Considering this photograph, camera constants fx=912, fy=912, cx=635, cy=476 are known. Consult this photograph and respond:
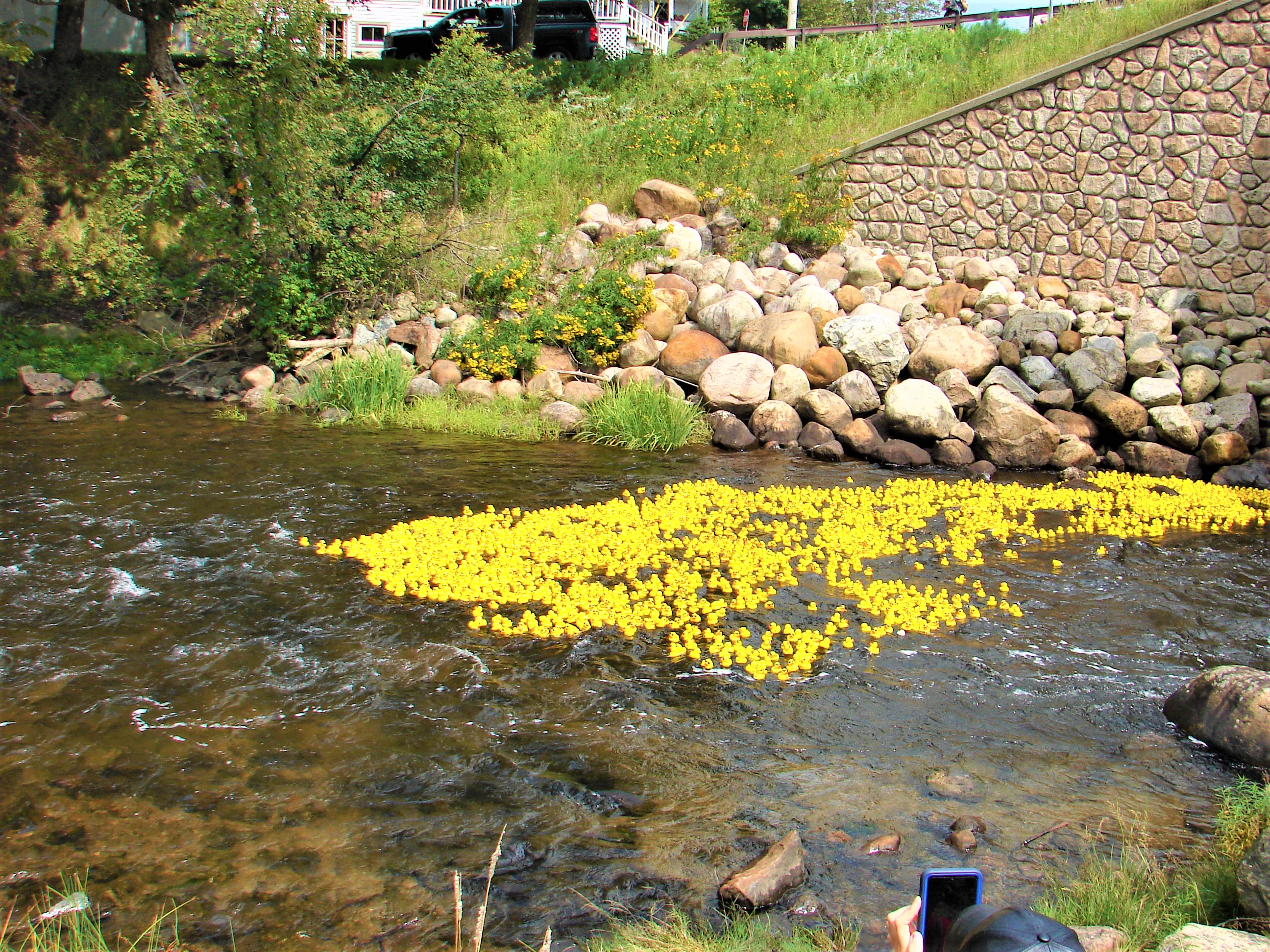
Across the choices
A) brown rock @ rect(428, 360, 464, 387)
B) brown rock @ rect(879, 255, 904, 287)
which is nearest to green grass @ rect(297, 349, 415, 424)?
brown rock @ rect(428, 360, 464, 387)

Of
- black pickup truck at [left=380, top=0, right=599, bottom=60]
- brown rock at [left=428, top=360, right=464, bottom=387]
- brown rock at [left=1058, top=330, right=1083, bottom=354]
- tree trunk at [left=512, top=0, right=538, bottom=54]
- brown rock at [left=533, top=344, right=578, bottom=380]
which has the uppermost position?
black pickup truck at [left=380, top=0, right=599, bottom=60]

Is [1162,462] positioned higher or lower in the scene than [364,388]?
A: lower

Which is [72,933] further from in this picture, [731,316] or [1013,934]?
[731,316]

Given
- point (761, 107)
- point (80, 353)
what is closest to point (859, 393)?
point (761, 107)

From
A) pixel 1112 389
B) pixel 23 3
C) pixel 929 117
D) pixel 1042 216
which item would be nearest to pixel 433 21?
pixel 23 3

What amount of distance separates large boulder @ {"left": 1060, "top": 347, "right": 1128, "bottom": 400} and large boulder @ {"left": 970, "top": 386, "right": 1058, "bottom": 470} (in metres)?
1.08

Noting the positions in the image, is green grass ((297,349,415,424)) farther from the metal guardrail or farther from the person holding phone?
the metal guardrail

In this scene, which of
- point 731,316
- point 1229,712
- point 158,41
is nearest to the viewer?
point 1229,712

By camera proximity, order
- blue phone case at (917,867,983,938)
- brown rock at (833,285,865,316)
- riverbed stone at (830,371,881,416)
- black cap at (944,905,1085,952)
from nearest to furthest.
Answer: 1. black cap at (944,905,1085,952)
2. blue phone case at (917,867,983,938)
3. riverbed stone at (830,371,881,416)
4. brown rock at (833,285,865,316)

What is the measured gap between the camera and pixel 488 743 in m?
4.97

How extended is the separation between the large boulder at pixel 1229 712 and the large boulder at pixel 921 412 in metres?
6.67

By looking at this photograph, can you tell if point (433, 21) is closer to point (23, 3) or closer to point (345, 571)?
point (23, 3)

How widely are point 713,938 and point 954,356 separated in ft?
35.3

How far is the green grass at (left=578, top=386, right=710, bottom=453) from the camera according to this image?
40.0ft
